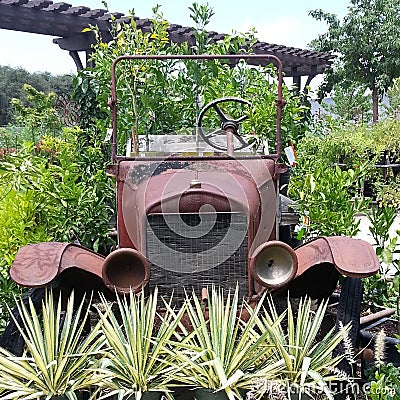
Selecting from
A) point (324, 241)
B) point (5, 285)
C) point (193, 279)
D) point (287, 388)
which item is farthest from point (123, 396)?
point (5, 285)

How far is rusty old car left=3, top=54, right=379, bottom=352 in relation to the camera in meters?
3.30

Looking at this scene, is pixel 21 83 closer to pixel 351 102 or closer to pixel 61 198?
pixel 351 102

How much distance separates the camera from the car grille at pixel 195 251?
11.3 ft

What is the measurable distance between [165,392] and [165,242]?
109 cm

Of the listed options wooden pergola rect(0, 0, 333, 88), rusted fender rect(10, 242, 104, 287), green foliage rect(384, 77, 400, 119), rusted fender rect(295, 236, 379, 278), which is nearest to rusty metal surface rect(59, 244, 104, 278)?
rusted fender rect(10, 242, 104, 287)

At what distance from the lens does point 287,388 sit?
2572mm

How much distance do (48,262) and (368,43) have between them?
20012 millimetres

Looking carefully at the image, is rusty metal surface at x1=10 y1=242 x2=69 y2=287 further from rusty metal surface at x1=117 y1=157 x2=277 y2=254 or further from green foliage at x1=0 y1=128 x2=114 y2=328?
green foliage at x1=0 y1=128 x2=114 y2=328

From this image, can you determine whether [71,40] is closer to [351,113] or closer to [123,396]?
[123,396]

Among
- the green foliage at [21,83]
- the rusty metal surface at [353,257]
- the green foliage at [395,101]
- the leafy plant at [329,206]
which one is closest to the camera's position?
the rusty metal surface at [353,257]

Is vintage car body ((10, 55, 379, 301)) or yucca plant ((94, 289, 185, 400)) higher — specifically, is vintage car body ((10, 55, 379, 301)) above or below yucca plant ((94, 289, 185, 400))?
above

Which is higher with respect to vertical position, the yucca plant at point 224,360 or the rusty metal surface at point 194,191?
the rusty metal surface at point 194,191

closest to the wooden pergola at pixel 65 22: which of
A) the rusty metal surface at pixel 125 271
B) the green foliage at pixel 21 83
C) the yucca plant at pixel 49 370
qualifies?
the rusty metal surface at pixel 125 271

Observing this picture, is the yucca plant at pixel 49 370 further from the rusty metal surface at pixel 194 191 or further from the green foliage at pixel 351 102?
the green foliage at pixel 351 102
